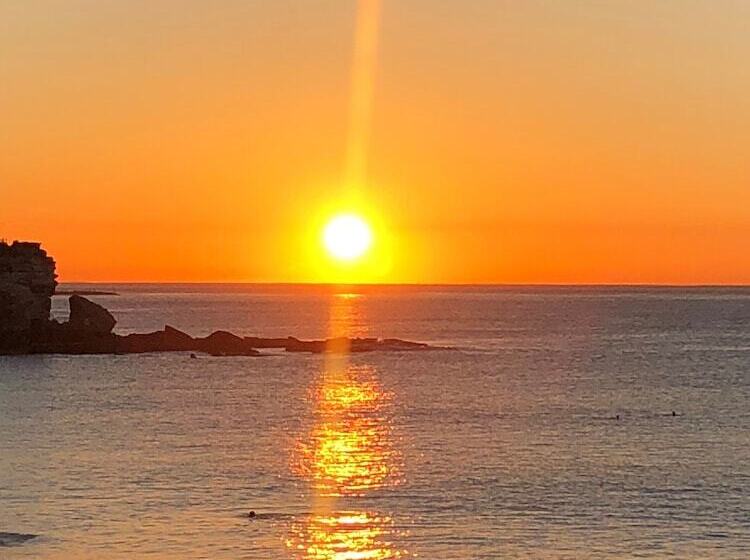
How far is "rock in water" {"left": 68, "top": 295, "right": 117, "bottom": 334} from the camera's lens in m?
126

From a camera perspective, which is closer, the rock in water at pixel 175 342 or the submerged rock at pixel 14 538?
the submerged rock at pixel 14 538

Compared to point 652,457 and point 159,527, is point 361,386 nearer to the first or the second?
point 652,457

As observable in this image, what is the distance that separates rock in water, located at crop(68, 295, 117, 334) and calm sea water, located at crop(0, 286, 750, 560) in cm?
1225

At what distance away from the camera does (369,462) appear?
199ft

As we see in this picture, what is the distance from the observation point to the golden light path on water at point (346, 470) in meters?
42.7

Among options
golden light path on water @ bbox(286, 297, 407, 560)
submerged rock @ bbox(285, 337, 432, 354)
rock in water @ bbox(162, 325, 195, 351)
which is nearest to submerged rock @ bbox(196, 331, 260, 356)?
rock in water @ bbox(162, 325, 195, 351)

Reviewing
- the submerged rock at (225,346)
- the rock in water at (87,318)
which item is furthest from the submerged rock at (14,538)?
the submerged rock at (225,346)

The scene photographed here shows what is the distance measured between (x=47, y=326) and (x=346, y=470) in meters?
70.3

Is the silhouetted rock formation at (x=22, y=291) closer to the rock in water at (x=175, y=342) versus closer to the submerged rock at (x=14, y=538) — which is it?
the rock in water at (x=175, y=342)

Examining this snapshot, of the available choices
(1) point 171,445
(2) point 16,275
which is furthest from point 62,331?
(1) point 171,445

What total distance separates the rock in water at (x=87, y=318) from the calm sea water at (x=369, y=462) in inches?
482

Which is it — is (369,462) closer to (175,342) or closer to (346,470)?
(346,470)

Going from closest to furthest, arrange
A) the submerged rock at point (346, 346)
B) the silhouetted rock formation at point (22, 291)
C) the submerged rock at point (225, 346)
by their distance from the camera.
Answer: the silhouetted rock formation at point (22, 291)
the submerged rock at point (225, 346)
the submerged rock at point (346, 346)

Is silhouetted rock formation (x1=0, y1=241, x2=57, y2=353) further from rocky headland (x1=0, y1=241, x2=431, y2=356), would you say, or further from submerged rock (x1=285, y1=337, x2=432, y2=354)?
submerged rock (x1=285, y1=337, x2=432, y2=354)
